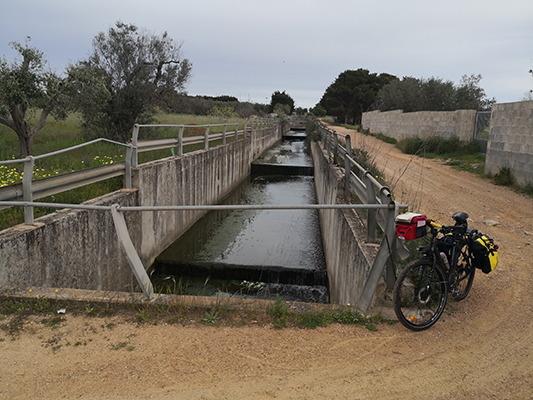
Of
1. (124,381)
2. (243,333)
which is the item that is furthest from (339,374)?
(124,381)

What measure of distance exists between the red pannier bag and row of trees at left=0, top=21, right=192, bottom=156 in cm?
1009

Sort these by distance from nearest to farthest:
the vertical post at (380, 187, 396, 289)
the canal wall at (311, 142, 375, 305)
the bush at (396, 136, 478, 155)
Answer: the vertical post at (380, 187, 396, 289) < the canal wall at (311, 142, 375, 305) < the bush at (396, 136, 478, 155)

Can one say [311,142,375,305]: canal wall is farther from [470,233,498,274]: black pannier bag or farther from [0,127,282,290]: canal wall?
[0,127,282,290]: canal wall

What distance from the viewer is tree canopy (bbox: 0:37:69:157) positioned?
1062 cm

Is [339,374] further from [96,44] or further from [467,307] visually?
[96,44]

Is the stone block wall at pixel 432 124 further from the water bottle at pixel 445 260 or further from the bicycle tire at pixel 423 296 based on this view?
the bicycle tire at pixel 423 296

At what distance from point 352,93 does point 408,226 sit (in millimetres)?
74456

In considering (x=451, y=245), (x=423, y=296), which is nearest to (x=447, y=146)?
(x=451, y=245)

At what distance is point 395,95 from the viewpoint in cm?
4281

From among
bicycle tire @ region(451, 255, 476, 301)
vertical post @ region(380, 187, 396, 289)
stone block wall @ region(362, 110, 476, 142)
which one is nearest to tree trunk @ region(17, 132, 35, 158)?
vertical post @ region(380, 187, 396, 289)

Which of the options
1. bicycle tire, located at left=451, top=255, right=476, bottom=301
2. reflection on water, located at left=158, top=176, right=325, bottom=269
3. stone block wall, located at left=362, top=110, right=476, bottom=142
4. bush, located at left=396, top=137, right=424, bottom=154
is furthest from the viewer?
bush, located at left=396, top=137, right=424, bottom=154

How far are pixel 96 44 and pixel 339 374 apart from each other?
18243 millimetres

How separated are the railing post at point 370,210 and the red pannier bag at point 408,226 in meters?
0.68

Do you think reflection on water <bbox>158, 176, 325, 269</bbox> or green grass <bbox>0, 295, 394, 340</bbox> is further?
reflection on water <bbox>158, 176, 325, 269</bbox>
